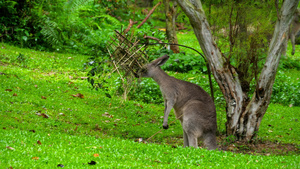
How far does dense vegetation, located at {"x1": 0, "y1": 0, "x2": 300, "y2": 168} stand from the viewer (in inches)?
227

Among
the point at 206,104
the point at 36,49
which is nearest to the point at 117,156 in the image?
the point at 206,104

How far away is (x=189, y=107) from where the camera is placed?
289 inches

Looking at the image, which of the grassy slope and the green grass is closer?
the green grass

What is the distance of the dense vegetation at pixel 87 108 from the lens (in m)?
5.76

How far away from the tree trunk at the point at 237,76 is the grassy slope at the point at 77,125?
1.29 m

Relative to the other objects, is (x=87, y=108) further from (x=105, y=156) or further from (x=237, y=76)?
(x=105, y=156)

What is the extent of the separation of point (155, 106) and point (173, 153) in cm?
604

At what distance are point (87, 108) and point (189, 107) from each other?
4.20 m

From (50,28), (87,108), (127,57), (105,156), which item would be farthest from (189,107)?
(50,28)

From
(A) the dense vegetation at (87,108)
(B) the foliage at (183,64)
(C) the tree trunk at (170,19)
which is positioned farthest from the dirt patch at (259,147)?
(C) the tree trunk at (170,19)

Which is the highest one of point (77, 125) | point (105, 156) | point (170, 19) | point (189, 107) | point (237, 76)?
point (170, 19)

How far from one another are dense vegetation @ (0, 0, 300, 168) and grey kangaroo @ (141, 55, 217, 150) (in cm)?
60

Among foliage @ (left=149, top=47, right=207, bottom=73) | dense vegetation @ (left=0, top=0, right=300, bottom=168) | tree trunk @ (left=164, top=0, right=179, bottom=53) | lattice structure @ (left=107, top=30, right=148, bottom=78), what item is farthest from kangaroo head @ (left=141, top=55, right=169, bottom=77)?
tree trunk @ (left=164, top=0, right=179, bottom=53)

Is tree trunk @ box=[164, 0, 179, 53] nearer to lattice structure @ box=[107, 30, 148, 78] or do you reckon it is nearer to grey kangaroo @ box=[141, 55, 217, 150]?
grey kangaroo @ box=[141, 55, 217, 150]
